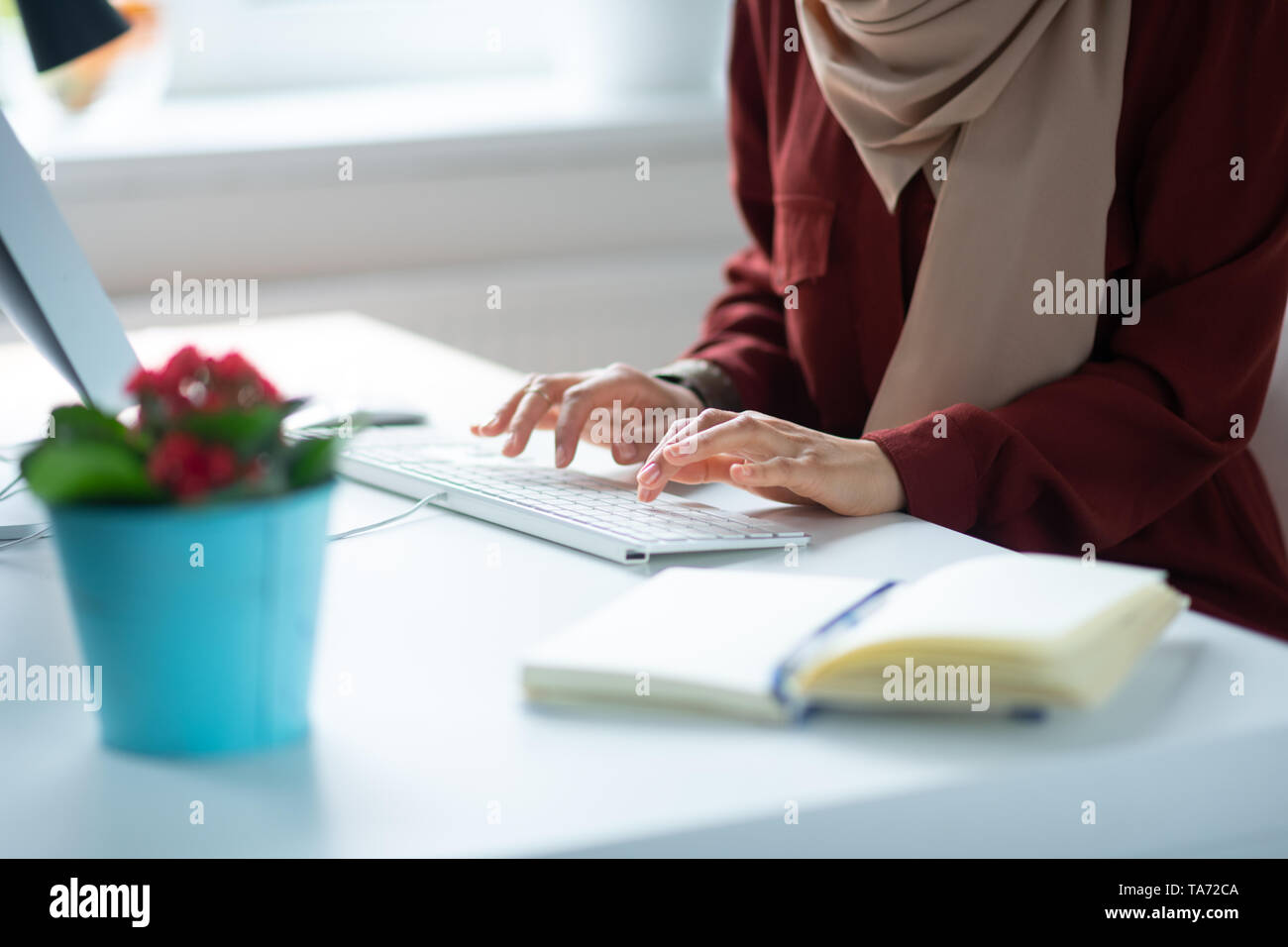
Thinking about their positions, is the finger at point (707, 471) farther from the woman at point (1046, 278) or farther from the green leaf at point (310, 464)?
the green leaf at point (310, 464)

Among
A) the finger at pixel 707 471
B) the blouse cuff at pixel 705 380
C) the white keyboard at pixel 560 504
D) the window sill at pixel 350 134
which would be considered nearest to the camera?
the white keyboard at pixel 560 504

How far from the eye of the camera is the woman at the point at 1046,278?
3.33 feet

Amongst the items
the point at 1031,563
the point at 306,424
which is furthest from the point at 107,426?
the point at 306,424

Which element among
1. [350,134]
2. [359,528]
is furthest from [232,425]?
[350,134]

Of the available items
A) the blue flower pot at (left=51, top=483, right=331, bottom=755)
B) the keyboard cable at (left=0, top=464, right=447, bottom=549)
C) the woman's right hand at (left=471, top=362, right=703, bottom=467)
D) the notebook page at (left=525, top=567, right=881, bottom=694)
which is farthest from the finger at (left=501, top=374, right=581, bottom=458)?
the blue flower pot at (left=51, top=483, right=331, bottom=755)

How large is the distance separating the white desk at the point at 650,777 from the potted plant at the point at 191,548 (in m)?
0.02

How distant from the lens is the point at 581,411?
1.02 meters

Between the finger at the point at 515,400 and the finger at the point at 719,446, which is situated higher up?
the finger at the point at 515,400

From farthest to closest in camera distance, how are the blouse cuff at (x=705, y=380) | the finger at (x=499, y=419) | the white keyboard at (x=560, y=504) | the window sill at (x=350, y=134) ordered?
the window sill at (x=350, y=134) → the blouse cuff at (x=705, y=380) → the finger at (x=499, y=419) → the white keyboard at (x=560, y=504)

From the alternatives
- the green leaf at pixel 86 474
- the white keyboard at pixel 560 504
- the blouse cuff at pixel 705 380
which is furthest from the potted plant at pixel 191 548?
the blouse cuff at pixel 705 380

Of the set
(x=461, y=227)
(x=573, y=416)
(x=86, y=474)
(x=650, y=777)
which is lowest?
(x=650, y=777)

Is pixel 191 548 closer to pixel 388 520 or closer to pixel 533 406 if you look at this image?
pixel 388 520

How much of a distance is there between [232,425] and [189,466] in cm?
2

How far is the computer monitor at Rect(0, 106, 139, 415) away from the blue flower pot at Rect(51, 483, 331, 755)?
1.18 ft
